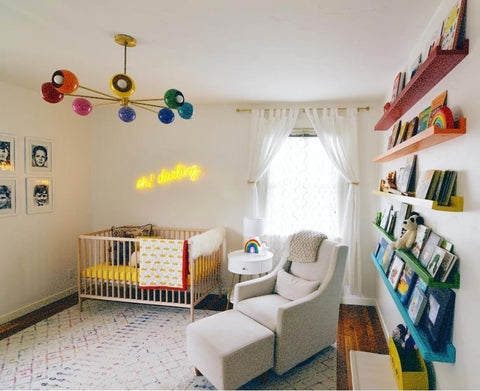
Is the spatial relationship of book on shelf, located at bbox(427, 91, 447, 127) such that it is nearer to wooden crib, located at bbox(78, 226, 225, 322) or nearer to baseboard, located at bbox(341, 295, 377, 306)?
wooden crib, located at bbox(78, 226, 225, 322)

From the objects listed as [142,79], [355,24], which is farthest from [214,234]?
[355,24]

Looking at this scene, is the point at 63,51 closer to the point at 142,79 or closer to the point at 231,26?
the point at 142,79

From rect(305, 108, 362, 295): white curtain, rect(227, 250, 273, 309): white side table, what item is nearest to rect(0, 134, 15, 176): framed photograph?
rect(227, 250, 273, 309): white side table

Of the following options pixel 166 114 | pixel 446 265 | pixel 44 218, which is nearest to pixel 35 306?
pixel 44 218

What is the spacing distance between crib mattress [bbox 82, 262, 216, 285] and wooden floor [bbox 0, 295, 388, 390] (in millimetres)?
511

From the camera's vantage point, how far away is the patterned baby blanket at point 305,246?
2744 millimetres

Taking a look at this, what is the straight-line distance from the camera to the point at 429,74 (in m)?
1.50

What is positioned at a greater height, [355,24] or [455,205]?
[355,24]

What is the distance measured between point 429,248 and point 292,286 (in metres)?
1.33

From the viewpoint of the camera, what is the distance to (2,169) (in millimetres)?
3035

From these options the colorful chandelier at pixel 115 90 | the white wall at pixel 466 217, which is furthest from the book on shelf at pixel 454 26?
the colorful chandelier at pixel 115 90

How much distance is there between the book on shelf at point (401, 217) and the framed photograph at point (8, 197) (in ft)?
11.9

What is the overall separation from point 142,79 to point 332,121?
2123 mm

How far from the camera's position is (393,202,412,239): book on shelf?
2041 mm
